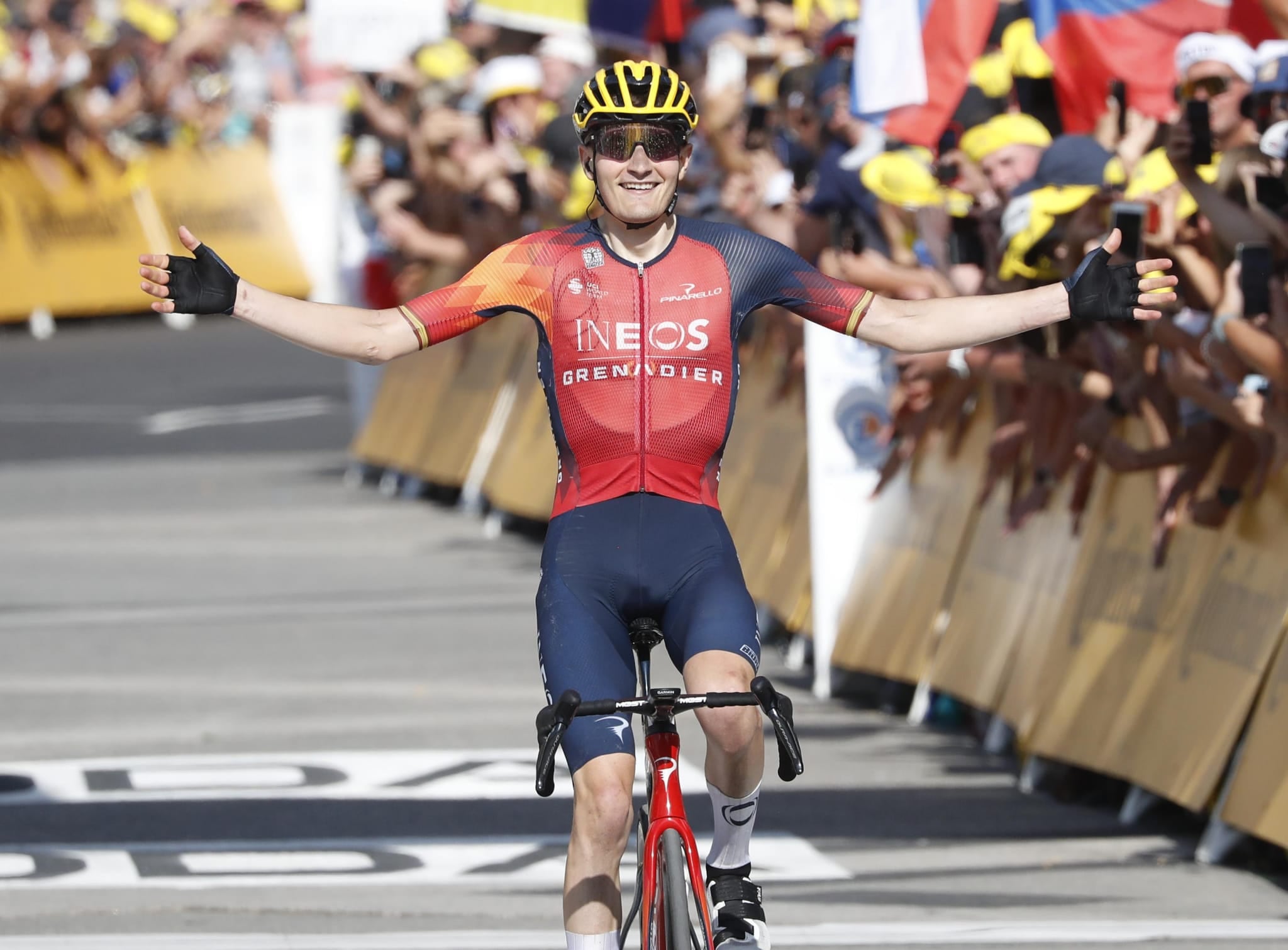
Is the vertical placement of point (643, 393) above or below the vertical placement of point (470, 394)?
above

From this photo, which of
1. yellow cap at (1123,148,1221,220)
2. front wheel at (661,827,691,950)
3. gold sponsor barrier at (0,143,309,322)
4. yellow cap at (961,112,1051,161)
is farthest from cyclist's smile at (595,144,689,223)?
gold sponsor barrier at (0,143,309,322)

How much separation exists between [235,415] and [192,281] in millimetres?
18575

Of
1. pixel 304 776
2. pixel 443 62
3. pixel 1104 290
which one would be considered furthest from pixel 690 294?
pixel 443 62

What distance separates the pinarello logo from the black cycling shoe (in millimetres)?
1342

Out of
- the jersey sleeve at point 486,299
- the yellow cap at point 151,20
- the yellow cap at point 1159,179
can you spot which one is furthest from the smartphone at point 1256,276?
the yellow cap at point 151,20

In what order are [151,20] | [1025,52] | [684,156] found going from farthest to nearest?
[151,20] < [1025,52] < [684,156]

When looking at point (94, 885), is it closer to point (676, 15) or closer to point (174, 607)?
point (174, 607)

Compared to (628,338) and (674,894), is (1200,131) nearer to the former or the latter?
(628,338)

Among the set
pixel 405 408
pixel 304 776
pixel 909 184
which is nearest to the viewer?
pixel 304 776

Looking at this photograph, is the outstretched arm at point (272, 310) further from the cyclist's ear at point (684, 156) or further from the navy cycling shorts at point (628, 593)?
the cyclist's ear at point (684, 156)

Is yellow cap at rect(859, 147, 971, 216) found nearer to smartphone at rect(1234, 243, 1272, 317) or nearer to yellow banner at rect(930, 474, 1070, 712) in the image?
yellow banner at rect(930, 474, 1070, 712)

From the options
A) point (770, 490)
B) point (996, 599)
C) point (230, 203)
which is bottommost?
point (996, 599)

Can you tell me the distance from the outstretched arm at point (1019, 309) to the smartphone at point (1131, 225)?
152 cm

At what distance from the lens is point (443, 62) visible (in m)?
19.2
